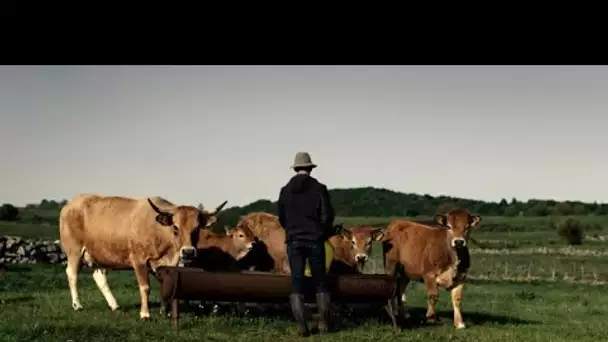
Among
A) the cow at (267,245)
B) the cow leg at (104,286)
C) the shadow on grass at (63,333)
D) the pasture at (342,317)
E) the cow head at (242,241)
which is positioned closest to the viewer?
the shadow on grass at (63,333)

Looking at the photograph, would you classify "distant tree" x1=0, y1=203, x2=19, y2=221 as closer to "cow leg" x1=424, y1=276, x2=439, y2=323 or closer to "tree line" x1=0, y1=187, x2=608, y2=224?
"tree line" x1=0, y1=187, x2=608, y2=224

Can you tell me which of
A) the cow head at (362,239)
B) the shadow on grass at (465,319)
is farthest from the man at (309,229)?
the cow head at (362,239)

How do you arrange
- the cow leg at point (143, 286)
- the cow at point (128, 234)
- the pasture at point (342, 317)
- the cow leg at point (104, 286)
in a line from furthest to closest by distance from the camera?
the cow leg at point (104, 286) < the cow at point (128, 234) < the cow leg at point (143, 286) < the pasture at point (342, 317)

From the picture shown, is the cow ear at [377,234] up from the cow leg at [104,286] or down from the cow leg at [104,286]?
up

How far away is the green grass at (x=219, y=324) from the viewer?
13.3 metres

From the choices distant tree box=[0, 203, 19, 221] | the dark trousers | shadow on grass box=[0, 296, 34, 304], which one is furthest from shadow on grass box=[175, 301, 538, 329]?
distant tree box=[0, 203, 19, 221]

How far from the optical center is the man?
1457 centimetres

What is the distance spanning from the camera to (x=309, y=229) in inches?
574

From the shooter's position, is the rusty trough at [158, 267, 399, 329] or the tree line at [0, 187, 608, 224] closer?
the rusty trough at [158, 267, 399, 329]

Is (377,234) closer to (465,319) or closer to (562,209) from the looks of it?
(465,319)

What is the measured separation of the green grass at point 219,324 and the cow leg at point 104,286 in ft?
0.81

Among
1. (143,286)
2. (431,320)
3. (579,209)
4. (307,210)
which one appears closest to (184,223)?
(143,286)

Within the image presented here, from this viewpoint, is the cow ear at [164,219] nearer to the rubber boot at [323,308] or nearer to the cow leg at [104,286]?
the cow leg at [104,286]
